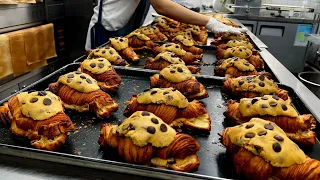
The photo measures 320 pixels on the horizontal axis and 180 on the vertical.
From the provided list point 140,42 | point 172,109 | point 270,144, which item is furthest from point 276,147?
point 140,42

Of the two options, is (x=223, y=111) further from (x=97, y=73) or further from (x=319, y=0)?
(x=319, y=0)

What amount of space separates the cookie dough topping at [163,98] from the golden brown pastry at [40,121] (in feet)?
1.17

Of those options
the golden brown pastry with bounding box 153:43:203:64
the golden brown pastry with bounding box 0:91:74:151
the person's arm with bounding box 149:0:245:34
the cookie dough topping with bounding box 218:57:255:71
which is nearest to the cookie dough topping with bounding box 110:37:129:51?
the golden brown pastry with bounding box 153:43:203:64

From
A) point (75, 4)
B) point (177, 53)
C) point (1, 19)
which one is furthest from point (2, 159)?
point (75, 4)

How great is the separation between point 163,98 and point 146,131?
1.11 feet

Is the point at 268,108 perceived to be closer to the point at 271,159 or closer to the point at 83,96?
the point at 271,159

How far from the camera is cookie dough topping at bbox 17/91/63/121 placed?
116cm

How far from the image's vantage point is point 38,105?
117 centimetres

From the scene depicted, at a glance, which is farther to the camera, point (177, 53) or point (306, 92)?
point (177, 53)

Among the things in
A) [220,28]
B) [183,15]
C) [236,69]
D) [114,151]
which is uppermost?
[183,15]

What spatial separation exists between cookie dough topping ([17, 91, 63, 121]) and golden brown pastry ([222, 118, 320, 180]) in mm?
733

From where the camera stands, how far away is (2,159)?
1.01 meters

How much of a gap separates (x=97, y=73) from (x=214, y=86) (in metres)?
0.73

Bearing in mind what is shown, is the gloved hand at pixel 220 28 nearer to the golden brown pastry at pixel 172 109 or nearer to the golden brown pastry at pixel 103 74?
the golden brown pastry at pixel 103 74
